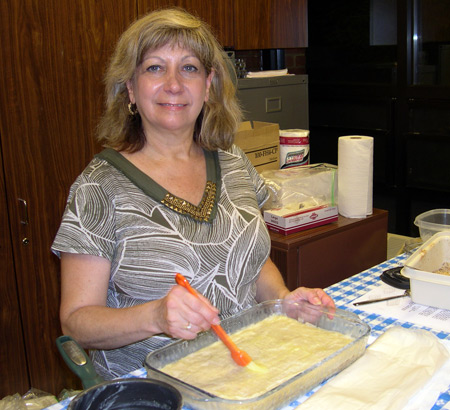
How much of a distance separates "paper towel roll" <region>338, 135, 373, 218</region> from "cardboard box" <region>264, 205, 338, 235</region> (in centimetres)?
9

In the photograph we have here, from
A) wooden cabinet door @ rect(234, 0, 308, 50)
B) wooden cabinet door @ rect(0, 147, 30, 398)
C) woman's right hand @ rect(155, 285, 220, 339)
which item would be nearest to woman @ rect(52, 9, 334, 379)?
woman's right hand @ rect(155, 285, 220, 339)

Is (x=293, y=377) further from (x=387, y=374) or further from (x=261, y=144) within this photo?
(x=261, y=144)

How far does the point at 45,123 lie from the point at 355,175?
47.4 inches

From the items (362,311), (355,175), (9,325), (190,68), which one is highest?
(190,68)

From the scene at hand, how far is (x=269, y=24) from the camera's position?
3197 mm

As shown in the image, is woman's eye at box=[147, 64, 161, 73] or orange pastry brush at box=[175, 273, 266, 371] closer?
orange pastry brush at box=[175, 273, 266, 371]

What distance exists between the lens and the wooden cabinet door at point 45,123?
2.13 metres

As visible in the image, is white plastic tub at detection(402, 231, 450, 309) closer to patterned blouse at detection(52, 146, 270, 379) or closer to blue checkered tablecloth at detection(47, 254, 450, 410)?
blue checkered tablecloth at detection(47, 254, 450, 410)

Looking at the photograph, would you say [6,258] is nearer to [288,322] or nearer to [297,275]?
[297,275]

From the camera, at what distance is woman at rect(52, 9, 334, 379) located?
129cm

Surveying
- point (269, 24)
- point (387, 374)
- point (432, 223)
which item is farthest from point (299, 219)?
point (269, 24)

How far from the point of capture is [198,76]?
1493mm

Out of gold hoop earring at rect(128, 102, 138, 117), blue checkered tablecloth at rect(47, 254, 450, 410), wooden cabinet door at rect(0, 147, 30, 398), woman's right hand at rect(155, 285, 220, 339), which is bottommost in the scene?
wooden cabinet door at rect(0, 147, 30, 398)

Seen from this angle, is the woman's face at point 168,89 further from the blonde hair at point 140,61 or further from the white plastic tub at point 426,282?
the white plastic tub at point 426,282
